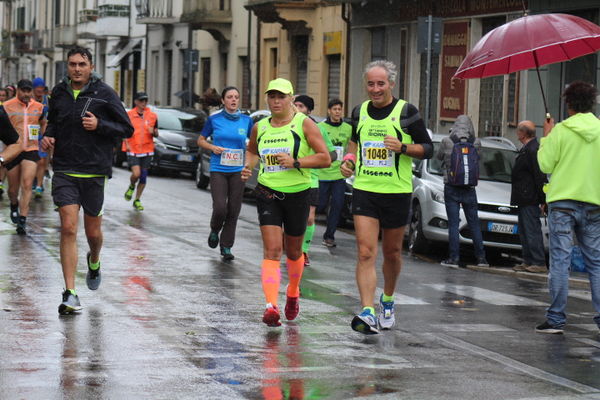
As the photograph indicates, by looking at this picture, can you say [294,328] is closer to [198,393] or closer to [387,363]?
[387,363]

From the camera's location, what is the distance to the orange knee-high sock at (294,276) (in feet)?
32.5

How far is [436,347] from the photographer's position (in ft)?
29.7

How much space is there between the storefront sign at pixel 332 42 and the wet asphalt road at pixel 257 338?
21.7 m

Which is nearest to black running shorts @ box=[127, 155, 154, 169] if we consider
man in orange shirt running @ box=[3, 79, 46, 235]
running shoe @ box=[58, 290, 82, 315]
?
man in orange shirt running @ box=[3, 79, 46, 235]

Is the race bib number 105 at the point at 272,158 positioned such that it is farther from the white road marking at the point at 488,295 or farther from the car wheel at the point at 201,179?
the car wheel at the point at 201,179

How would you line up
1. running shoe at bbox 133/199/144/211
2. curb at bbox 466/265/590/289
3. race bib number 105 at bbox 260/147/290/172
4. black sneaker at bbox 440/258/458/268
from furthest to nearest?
running shoe at bbox 133/199/144/211 < black sneaker at bbox 440/258/458/268 < curb at bbox 466/265/590/289 < race bib number 105 at bbox 260/147/290/172

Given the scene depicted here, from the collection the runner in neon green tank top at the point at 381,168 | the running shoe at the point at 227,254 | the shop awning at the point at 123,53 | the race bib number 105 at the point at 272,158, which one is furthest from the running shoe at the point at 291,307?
the shop awning at the point at 123,53

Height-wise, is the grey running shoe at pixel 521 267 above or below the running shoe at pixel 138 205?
below

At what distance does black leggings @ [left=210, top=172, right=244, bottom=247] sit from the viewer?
14.3m

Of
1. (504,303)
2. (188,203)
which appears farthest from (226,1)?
(504,303)

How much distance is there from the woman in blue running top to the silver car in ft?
10.1

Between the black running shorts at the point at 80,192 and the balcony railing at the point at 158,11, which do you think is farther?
the balcony railing at the point at 158,11

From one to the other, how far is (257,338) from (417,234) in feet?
25.6

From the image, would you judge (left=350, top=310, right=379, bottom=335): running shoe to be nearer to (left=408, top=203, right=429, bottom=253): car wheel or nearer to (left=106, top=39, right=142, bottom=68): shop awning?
(left=408, top=203, right=429, bottom=253): car wheel
